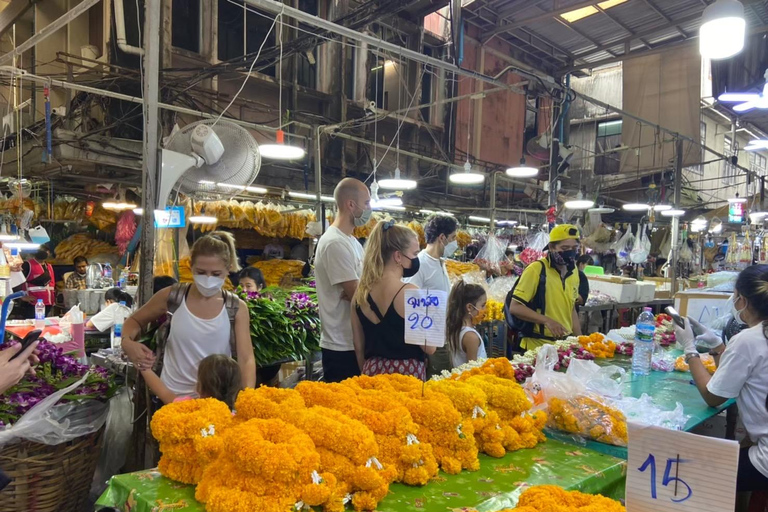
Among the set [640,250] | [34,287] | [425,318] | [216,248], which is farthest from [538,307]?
[34,287]

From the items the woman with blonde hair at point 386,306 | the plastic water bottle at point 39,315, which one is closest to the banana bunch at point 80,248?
the plastic water bottle at point 39,315

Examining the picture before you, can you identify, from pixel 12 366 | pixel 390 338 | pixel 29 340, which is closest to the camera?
pixel 12 366

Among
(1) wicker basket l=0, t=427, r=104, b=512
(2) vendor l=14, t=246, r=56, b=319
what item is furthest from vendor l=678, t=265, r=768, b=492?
(2) vendor l=14, t=246, r=56, b=319

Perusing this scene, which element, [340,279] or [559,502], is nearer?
[559,502]

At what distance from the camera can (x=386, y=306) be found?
8.80ft

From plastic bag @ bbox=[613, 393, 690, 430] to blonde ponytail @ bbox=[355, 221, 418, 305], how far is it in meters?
1.37

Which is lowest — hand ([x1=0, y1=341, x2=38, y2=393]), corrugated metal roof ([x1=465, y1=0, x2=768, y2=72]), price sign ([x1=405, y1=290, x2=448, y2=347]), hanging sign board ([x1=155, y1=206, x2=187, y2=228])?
hand ([x1=0, y1=341, x2=38, y2=393])

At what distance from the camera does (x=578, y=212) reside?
40.9 ft

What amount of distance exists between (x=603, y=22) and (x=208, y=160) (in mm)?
10094

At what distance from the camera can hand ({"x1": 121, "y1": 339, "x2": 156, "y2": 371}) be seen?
287cm

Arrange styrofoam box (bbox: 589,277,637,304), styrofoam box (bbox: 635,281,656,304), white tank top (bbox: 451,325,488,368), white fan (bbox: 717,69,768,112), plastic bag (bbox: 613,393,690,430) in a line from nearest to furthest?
1. plastic bag (bbox: 613,393,690,430)
2. white tank top (bbox: 451,325,488,368)
3. white fan (bbox: 717,69,768,112)
4. styrofoam box (bbox: 589,277,637,304)
5. styrofoam box (bbox: 635,281,656,304)

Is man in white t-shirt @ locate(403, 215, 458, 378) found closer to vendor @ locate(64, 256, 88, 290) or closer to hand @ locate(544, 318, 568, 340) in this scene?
hand @ locate(544, 318, 568, 340)

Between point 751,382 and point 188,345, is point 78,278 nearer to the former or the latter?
point 188,345

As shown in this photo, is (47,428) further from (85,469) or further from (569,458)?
(569,458)
